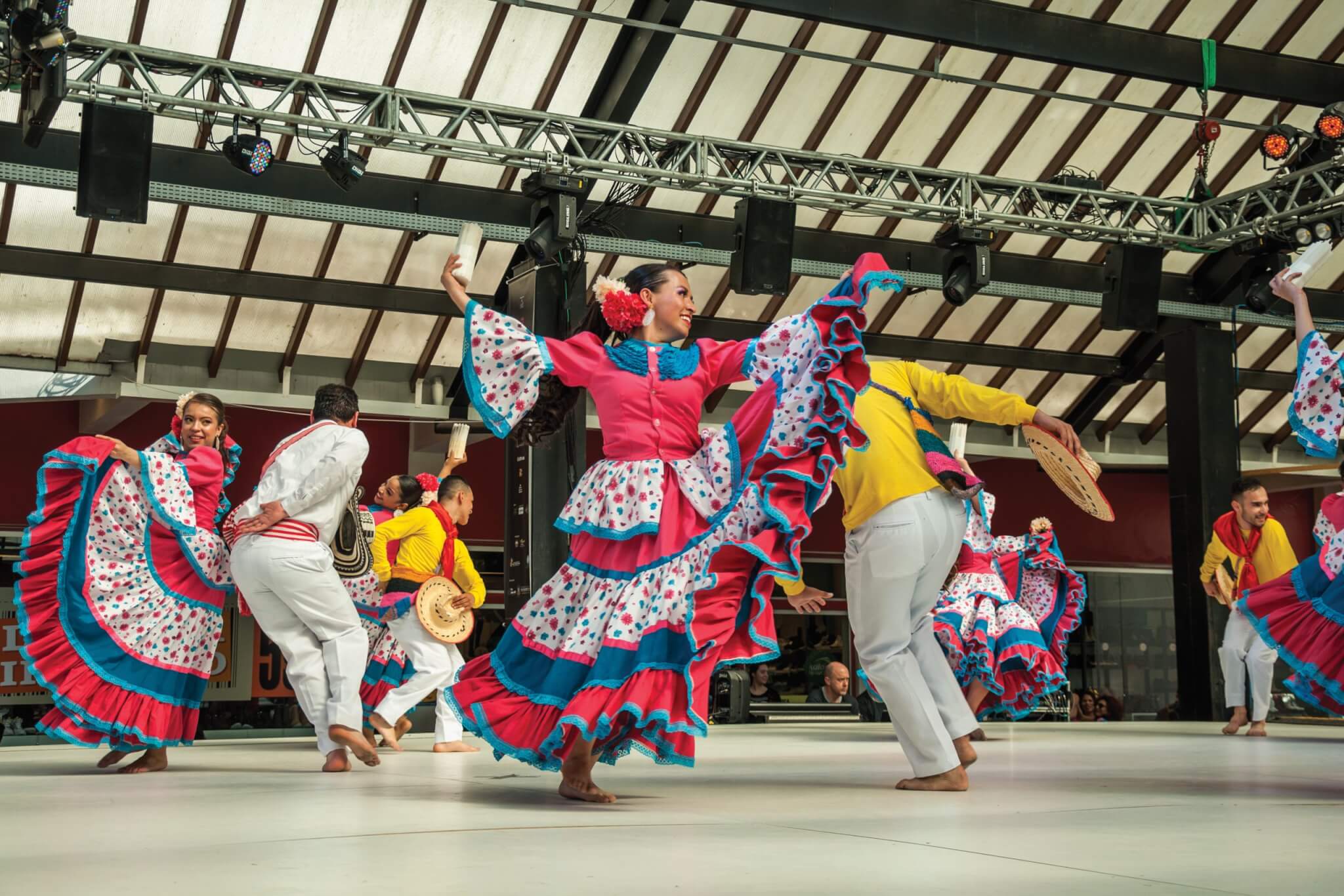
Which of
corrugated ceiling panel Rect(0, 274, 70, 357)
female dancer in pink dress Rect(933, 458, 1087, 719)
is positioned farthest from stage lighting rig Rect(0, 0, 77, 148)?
female dancer in pink dress Rect(933, 458, 1087, 719)

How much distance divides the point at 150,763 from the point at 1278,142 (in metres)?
8.25

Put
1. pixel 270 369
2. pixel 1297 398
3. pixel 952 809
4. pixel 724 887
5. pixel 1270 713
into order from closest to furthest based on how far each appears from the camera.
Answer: pixel 724 887, pixel 952 809, pixel 1297 398, pixel 1270 713, pixel 270 369

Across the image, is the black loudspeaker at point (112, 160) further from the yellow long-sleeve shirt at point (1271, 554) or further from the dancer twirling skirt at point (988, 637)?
the yellow long-sleeve shirt at point (1271, 554)

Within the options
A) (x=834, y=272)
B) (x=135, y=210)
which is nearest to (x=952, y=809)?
(x=135, y=210)

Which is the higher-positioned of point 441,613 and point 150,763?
point 441,613

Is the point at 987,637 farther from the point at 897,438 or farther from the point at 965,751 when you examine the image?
the point at 897,438

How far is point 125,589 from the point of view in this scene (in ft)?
16.1

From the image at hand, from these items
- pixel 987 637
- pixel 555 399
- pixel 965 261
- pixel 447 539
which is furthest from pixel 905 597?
pixel 965 261

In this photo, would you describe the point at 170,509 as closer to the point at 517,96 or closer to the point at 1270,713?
the point at 517,96

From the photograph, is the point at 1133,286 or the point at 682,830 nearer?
the point at 682,830

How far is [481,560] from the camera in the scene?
14.3 metres

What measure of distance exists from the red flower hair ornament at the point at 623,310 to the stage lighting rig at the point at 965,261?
647cm

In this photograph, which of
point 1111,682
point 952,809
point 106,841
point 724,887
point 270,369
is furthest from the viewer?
point 1111,682

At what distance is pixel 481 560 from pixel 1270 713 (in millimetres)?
7582
